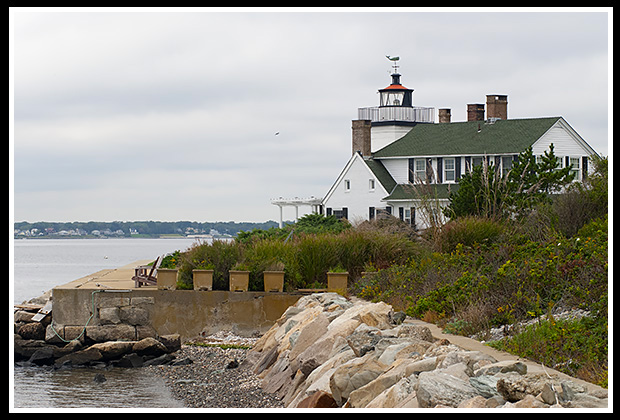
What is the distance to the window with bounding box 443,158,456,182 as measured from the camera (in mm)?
43531

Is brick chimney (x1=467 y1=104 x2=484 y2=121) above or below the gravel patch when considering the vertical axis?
above

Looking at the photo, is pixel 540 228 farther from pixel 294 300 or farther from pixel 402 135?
pixel 402 135

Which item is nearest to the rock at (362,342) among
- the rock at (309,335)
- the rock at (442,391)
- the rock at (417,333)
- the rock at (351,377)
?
the rock at (417,333)

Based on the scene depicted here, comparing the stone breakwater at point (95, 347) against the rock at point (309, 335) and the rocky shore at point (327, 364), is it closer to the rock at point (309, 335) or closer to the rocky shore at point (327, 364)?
the rocky shore at point (327, 364)

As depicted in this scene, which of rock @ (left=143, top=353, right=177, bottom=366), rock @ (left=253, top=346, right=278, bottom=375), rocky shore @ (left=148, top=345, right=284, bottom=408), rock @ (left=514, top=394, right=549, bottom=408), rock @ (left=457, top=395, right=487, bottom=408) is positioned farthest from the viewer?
rock @ (left=143, top=353, right=177, bottom=366)

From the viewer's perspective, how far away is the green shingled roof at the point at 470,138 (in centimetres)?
4228

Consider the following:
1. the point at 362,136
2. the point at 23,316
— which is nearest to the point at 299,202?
the point at 362,136

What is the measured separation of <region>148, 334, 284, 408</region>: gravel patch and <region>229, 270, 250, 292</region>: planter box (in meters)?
0.99

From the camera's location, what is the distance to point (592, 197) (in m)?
17.3

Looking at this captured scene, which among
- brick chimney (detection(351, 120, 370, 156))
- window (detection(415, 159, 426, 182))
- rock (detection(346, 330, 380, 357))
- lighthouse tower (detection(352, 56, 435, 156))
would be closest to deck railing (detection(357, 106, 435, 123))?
lighthouse tower (detection(352, 56, 435, 156))

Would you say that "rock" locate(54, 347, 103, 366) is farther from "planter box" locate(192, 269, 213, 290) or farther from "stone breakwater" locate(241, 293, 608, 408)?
"stone breakwater" locate(241, 293, 608, 408)

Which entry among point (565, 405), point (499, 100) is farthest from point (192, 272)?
point (499, 100)

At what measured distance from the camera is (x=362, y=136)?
46.2m

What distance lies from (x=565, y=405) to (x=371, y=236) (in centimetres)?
1128
